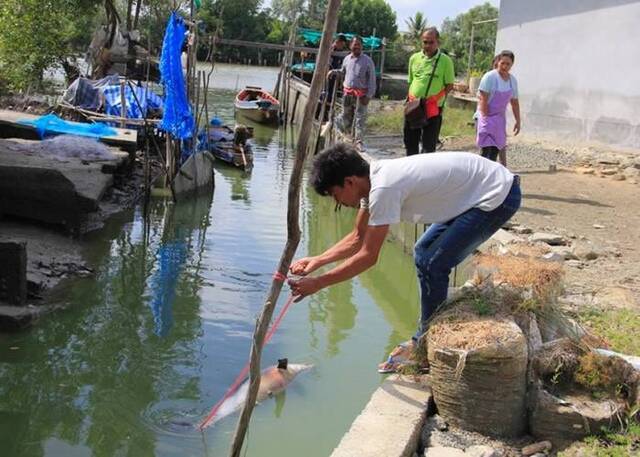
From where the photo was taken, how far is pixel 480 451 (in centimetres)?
328

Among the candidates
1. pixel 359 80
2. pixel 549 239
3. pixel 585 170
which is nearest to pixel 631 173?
pixel 585 170

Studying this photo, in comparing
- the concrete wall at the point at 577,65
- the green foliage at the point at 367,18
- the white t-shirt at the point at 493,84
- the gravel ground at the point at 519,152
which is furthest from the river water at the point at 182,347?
the green foliage at the point at 367,18

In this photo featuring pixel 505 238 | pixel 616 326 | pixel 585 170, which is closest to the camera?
pixel 616 326

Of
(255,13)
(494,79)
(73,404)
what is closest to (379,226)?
(73,404)

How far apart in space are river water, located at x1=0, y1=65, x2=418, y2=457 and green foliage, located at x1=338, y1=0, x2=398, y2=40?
51842 millimetres

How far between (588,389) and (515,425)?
0.45 m

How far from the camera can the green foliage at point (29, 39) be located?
17.7 metres

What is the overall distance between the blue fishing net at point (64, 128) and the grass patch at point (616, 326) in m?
8.22

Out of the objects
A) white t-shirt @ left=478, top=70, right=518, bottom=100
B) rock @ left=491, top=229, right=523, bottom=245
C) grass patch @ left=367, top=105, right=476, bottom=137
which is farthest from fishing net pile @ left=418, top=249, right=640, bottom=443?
grass patch @ left=367, top=105, right=476, bottom=137

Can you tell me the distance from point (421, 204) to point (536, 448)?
52.6 inches

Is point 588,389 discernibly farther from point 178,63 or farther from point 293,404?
point 178,63

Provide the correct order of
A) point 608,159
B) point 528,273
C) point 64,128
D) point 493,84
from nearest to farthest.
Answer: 1. point 528,273
2. point 493,84
3. point 64,128
4. point 608,159

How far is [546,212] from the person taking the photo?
8.45 m

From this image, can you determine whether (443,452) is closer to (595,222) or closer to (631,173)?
(595,222)
